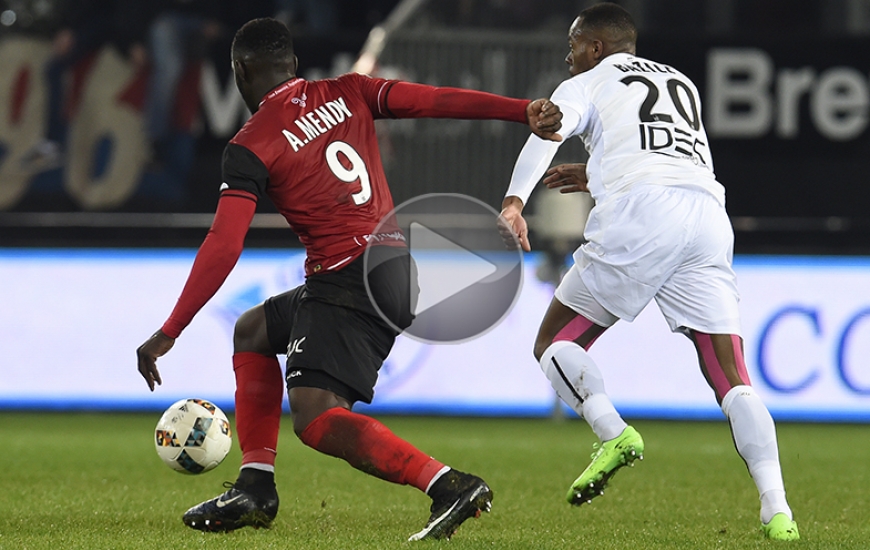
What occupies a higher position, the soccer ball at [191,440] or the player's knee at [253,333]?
the player's knee at [253,333]

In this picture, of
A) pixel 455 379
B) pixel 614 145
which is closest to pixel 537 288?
pixel 455 379

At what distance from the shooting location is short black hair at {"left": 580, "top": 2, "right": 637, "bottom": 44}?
5.05 meters

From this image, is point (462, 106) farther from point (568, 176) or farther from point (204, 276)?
point (204, 276)

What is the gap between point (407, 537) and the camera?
457cm

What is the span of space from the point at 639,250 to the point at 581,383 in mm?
519

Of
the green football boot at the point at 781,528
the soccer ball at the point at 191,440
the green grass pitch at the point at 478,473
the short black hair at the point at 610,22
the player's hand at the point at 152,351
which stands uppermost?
the short black hair at the point at 610,22

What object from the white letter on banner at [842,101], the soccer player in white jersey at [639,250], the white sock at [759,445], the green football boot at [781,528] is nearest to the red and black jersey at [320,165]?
the soccer player in white jersey at [639,250]

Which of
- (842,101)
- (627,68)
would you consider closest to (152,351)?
(627,68)

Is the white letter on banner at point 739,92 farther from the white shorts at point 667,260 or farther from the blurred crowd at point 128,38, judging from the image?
the white shorts at point 667,260

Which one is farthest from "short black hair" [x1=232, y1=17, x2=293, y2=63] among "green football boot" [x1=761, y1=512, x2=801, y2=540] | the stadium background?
the stadium background

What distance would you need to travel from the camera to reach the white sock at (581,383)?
4730 millimetres

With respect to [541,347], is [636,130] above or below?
above

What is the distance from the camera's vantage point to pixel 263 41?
4699 mm
